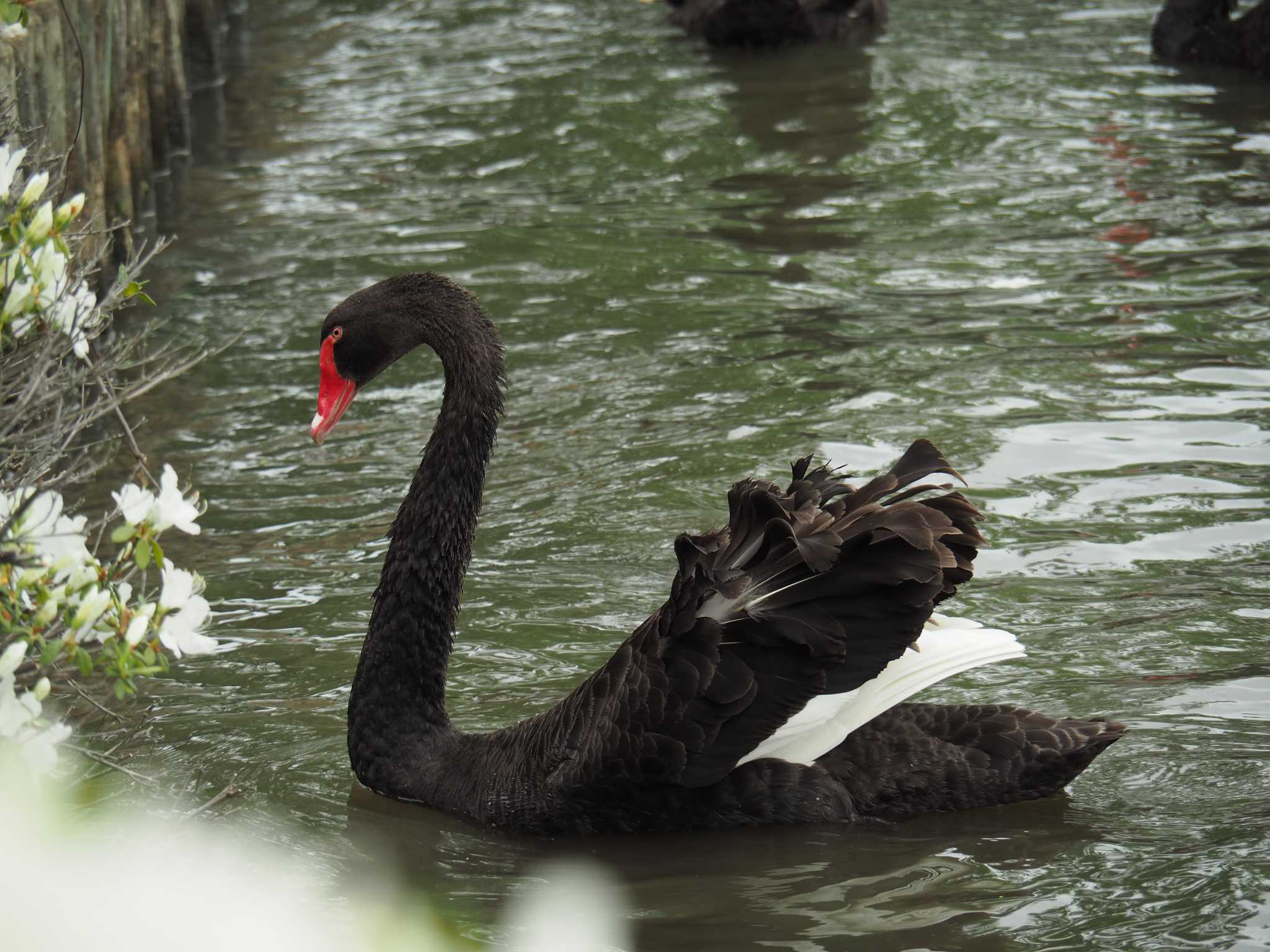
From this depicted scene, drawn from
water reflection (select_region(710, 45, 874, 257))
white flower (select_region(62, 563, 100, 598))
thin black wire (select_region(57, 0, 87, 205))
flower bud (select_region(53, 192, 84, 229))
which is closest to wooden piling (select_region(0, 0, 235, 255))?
thin black wire (select_region(57, 0, 87, 205))

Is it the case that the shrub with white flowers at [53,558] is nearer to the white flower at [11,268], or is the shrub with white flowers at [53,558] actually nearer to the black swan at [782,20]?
the white flower at [11,268]

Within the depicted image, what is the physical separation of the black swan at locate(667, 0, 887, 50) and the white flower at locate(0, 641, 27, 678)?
37.1 feet

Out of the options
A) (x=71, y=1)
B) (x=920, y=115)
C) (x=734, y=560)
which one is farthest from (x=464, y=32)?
(x=734, y=560)

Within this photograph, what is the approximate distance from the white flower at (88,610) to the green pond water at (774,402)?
1.51m

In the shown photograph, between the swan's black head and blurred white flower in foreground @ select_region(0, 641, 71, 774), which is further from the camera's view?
the swan's black head

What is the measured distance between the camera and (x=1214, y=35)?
12008mm

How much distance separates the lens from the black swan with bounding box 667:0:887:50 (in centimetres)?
1333

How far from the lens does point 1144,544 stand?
567cm

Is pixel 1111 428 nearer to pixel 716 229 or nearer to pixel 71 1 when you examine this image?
pixel 716 229

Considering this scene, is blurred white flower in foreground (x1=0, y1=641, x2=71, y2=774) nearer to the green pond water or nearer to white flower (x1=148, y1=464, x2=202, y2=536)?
white flower (x1=148, y1=464, x2=202, y2=536)

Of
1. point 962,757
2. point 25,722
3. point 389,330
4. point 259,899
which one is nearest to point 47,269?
point 25,722

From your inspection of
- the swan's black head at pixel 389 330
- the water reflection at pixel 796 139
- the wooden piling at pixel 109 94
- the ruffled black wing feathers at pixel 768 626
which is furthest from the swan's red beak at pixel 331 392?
the water reflection at pixel 796 139

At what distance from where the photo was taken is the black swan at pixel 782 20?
43.7 feet

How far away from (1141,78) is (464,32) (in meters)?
5.80
